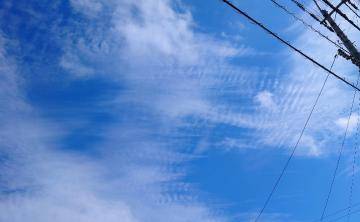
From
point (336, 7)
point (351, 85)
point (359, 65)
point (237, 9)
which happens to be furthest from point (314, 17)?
point (237, 9)

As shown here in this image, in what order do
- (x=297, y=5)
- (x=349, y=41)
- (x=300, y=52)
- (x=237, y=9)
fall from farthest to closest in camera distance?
1. (x=349, y=41)
2. (x=297, y=5)
3. (x=300, y=52)
4. (x=237, y=9)

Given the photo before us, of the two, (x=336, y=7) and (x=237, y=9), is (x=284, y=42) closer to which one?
(x=237, y=9)

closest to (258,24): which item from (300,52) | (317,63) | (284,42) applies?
(284,42)

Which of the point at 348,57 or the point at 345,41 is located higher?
the point at 345,41

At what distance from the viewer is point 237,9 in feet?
21.4

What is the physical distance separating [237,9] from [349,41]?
705cm

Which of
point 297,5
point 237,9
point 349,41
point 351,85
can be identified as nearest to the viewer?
point 237,9

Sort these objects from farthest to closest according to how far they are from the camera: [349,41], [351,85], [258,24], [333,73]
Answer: [349,41], [351,85], [333,73], [258,24]

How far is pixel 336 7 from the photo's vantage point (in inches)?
441

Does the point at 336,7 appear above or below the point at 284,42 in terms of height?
above

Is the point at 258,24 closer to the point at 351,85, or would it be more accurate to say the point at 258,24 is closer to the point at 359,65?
the point at 351,85

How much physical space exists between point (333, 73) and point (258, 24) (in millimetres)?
3159

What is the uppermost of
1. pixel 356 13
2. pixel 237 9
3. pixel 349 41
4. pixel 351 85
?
pixel 356 13

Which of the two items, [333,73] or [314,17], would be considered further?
[314,17]
